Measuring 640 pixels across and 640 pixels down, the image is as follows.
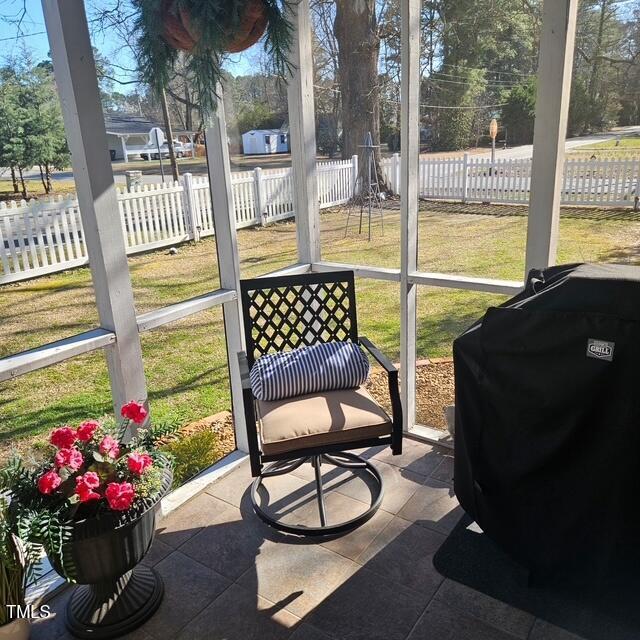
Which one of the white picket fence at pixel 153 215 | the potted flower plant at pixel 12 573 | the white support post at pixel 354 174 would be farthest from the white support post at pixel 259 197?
the potted flower plant at pixel 12 573

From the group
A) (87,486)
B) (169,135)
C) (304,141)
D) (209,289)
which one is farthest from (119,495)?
(304,141)

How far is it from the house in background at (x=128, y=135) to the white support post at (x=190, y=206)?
177 millimetres

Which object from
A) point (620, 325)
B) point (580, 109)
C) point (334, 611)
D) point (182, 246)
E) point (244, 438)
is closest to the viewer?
point (620, 325)

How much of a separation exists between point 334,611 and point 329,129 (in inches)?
90.6

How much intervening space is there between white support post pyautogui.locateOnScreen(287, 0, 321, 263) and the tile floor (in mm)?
1337

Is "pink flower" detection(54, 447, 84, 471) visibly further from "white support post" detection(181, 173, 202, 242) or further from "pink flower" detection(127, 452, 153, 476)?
"white support post" detection(181, 173, 202, 242)

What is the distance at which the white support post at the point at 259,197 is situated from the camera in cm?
273

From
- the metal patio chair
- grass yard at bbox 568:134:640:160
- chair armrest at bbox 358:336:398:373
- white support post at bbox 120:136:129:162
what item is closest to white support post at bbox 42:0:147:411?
white support post at bbox 120:136:129:162

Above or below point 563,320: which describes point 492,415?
below

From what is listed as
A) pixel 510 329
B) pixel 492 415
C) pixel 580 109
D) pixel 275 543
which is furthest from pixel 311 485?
pixel 580 109

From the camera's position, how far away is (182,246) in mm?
2463

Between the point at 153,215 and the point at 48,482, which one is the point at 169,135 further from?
the point at 48,482

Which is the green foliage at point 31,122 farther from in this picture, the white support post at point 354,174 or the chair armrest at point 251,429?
the white support post at point 354,174

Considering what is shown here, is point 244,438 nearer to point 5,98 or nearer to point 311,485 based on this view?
point 311,485
